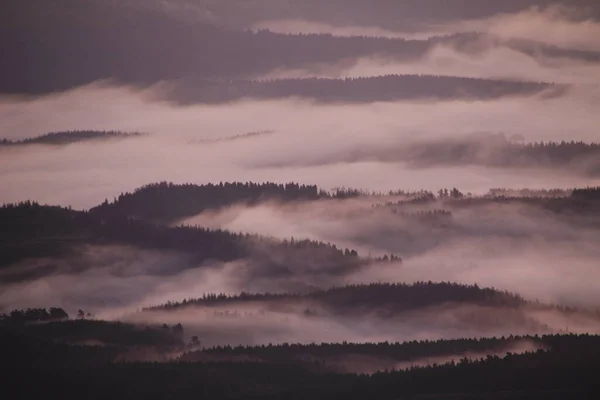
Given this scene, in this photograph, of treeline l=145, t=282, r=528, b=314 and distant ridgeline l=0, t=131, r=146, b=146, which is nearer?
treeline l=145, t=282, r=528, b=314

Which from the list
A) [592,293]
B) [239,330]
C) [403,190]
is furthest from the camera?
[403,190]

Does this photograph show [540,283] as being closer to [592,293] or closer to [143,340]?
[592,293]

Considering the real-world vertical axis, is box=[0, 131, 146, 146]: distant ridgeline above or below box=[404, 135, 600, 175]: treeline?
above

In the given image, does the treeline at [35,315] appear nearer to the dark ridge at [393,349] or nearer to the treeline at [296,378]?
the treeline at [296,378]

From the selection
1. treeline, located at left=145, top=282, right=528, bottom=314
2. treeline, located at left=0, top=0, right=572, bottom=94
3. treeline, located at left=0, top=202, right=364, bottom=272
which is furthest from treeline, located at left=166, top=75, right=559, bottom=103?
treeline, located at left=145, top=282, right=528, bottom=314

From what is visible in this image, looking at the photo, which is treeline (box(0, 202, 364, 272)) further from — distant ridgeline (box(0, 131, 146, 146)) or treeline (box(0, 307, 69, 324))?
distant ridgeline (box(0, 131, 146, 146))

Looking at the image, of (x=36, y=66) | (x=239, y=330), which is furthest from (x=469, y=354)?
(x=36, y=66)
